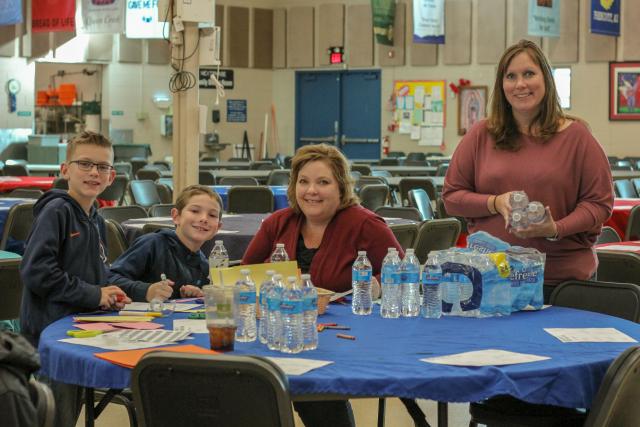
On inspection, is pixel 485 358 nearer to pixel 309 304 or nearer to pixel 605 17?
pixel 309 304

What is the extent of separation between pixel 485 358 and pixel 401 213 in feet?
16.3

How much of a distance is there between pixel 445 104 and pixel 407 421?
54.8ft

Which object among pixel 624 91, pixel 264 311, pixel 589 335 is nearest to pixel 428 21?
pixel 624 91

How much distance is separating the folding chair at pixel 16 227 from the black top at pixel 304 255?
325 cm

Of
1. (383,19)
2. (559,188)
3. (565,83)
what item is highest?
(383,19)

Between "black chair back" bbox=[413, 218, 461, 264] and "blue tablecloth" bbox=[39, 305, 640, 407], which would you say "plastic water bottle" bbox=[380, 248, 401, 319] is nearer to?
"blue tablecloth" bbox=[39, 305, 640, 407]

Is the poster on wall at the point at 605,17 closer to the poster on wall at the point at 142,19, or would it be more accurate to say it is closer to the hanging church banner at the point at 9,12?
the poster on wall at the point at 142,19

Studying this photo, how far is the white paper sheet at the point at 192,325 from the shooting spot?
325cm

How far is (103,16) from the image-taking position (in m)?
18.9

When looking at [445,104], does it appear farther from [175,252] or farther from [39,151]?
[175,252]

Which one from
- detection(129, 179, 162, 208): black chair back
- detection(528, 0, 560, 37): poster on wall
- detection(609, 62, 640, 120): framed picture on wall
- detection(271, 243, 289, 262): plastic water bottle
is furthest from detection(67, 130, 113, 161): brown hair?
detection(609, 62, 640, 120): framed picture on wall

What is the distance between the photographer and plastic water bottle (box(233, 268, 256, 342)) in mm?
3113

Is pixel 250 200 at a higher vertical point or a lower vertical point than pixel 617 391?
higher

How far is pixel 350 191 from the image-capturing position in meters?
4.18
